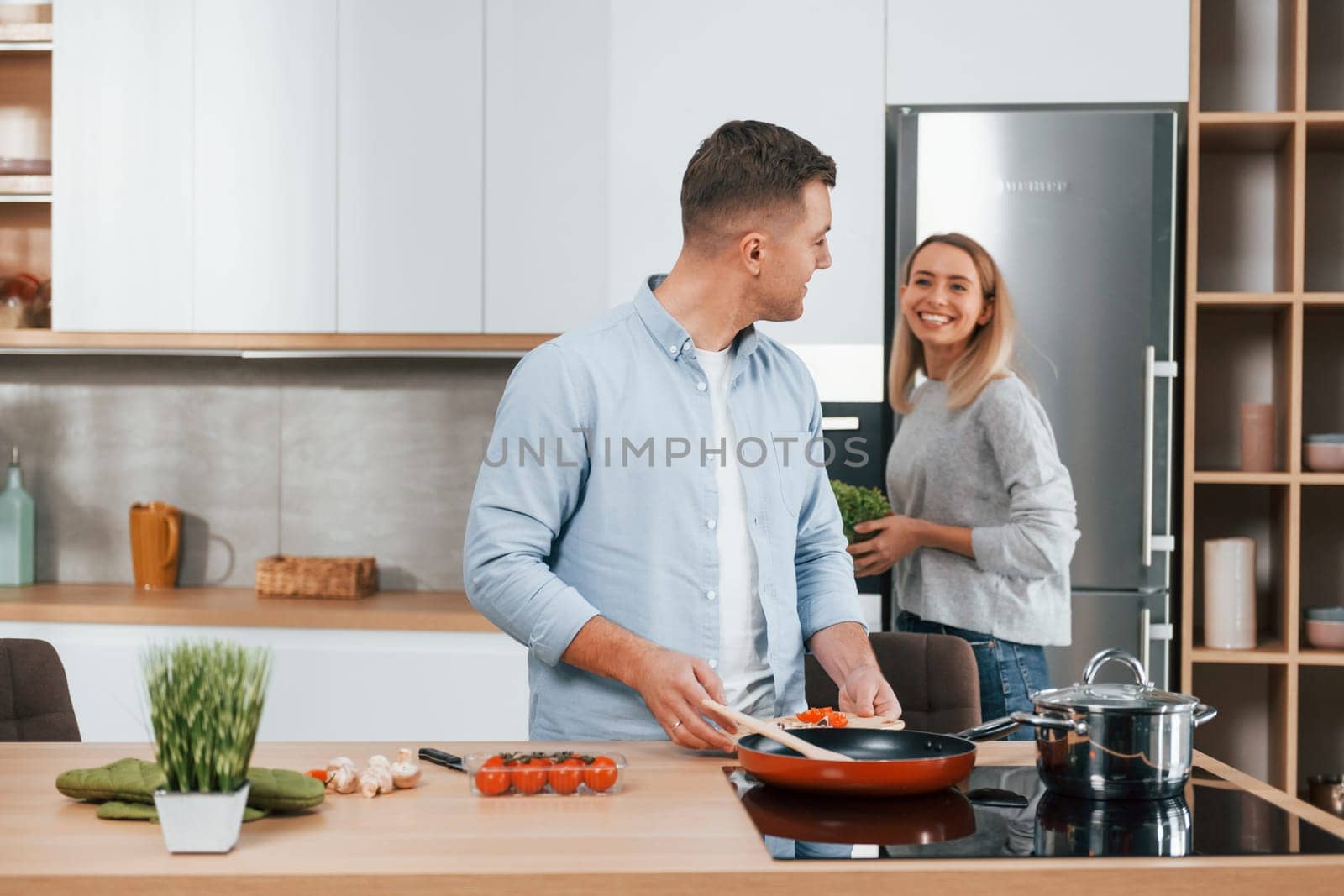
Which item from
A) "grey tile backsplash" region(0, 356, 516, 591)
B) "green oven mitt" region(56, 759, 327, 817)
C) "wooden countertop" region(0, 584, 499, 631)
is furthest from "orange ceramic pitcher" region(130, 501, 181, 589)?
"green oven mitt" region(56, 759, 327, 817)

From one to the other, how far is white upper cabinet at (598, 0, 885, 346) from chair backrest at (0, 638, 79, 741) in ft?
5.16

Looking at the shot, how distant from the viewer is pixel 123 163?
328 cm

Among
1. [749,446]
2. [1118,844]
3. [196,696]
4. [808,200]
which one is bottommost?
[1118,844]

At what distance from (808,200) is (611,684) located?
2.19 ft

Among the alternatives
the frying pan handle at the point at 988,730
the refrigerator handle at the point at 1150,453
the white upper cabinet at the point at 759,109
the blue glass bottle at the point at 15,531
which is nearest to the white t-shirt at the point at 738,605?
the frying pan handle at the point at 988,730

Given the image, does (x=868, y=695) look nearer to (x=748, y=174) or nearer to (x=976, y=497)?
(x=748, y=174)

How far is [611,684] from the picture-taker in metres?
1.57

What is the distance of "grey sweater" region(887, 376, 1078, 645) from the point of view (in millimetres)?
2268

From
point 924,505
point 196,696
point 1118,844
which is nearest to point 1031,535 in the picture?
point 924,505

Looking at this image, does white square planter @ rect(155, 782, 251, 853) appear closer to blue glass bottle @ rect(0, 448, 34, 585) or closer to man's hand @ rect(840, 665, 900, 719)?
man's hand @ rect(840, 665, 900, 719)

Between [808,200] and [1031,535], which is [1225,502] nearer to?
[1031,535]

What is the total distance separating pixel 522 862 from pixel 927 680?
38.4 inches

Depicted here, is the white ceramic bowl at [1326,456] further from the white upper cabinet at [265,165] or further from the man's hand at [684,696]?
the white upper cabinet at [265,165]

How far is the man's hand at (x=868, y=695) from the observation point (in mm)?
1491
